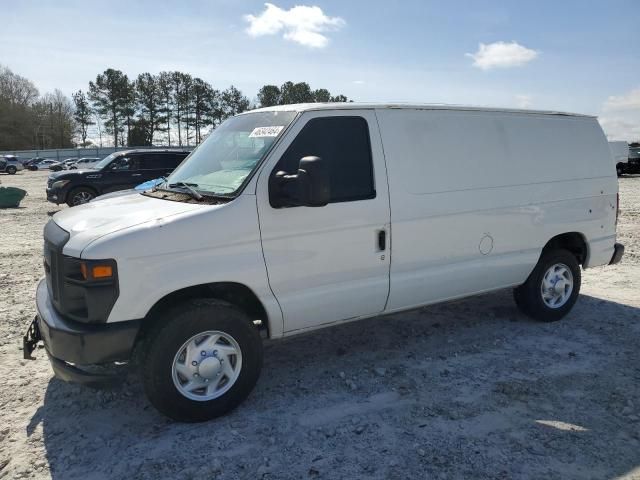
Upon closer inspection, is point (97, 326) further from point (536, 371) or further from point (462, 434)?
point (536, 371)

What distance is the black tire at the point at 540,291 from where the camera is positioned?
521 centimetres

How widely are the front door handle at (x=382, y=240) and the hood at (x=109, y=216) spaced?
138cm

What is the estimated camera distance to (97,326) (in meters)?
3.10

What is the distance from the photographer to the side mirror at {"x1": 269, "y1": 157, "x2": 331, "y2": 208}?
10.7 ft

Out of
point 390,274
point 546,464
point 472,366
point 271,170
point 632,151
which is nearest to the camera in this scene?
point 546,464

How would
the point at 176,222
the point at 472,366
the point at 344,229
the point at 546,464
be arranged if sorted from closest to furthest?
the point at 546,464 → the point at 176,222 → the point at 344,229 → the point at 472,366

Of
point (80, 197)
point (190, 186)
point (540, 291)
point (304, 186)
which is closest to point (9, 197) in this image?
point (80, 197)

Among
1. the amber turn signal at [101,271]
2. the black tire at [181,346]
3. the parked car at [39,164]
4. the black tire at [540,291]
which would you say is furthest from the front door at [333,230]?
the parked car at [39,164]

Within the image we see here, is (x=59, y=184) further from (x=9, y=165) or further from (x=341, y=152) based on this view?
(x=9, y=165)

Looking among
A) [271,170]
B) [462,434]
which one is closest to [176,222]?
[271,170]

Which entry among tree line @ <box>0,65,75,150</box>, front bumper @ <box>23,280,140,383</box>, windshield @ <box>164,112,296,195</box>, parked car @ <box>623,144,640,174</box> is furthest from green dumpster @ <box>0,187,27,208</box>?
tree line @ <box>0,65,75,150</box>

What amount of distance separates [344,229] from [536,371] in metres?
2.08

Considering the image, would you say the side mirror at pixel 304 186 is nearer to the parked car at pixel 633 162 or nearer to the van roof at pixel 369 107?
the van roof at pixel 369 107

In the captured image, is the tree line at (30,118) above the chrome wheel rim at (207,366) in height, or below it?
above
